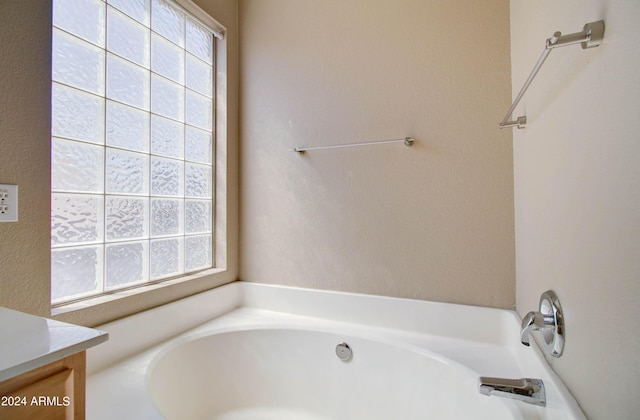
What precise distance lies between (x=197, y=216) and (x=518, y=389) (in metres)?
1.70

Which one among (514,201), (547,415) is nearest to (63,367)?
(547,415)

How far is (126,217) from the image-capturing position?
1.42 metres

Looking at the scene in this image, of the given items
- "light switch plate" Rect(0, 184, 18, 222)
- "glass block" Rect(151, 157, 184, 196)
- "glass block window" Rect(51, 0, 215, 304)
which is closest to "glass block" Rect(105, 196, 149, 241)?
"glass block window" Rect(51, 0, 215, 304)

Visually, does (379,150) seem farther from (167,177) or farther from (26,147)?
(26,147)

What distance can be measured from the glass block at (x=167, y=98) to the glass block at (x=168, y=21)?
248mm

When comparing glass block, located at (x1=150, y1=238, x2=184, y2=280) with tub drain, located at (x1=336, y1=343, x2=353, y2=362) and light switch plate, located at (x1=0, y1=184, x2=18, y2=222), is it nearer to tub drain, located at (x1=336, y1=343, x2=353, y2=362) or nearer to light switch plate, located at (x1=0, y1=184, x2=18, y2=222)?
light switch plate, located at (x1=0, y1=184, x2=18, y2=222)

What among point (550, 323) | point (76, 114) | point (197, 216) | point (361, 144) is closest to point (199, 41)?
point (76, 114)

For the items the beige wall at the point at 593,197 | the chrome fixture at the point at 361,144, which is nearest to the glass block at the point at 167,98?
the chrome fixture at the point at 361,144

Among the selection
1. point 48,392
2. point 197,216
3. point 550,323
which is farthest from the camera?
point 197,216

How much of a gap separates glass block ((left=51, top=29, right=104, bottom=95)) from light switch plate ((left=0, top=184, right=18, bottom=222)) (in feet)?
1.57

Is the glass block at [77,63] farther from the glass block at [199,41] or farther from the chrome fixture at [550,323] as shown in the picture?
the chrome fixture at [550,323]

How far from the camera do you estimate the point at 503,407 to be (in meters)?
0.92

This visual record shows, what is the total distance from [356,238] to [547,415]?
3.44ft

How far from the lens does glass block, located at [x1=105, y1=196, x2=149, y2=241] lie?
1.35m
